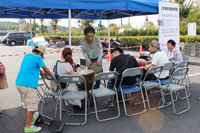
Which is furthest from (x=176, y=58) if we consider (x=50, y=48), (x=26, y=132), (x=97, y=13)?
(x=50, y=48)

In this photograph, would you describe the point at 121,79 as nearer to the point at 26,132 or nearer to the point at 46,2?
the point at 26,132

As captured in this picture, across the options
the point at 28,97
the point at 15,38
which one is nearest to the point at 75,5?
the point at 28,97

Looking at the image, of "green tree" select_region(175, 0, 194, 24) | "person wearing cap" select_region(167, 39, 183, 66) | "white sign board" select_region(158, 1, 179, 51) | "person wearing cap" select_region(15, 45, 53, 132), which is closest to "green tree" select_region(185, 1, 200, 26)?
"green tree" select_region(175, 0, 194, 24)

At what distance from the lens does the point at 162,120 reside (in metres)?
3.53

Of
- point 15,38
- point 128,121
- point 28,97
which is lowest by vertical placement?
point 128,121

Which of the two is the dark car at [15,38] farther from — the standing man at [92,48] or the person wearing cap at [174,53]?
the person wearing cap at [174,53]

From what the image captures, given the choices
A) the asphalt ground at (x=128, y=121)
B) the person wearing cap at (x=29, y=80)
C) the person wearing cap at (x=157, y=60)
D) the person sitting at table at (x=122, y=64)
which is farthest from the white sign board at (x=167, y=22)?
the person wearing cap at (x=29, y=80)

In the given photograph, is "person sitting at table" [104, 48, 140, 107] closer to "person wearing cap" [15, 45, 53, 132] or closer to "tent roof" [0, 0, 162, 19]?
"person wearing cap" [15, 45, 53, 132]

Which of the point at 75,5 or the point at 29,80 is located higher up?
the point at 75,5

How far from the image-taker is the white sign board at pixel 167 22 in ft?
20.1

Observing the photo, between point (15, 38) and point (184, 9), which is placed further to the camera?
point (15, 38)

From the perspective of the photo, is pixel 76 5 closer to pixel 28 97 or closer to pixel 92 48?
pixel 92 48

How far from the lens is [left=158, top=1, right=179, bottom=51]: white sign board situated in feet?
20.1

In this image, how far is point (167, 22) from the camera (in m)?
6.33
